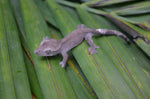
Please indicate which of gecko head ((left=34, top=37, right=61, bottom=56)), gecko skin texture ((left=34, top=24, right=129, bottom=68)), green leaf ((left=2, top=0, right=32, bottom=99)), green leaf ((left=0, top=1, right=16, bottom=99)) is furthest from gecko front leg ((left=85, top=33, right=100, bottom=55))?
green leaf ((left=0, top=1, right=16, bottom=99))

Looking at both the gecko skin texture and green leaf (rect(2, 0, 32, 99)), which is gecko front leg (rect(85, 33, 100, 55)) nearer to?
the gecko skin texture

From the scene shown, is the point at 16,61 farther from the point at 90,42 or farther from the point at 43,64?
the point at 90,42

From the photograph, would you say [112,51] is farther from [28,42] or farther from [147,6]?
[28,42]

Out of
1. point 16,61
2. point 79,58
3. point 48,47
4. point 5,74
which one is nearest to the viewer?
point 5,74

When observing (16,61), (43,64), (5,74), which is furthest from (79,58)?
(5,74)

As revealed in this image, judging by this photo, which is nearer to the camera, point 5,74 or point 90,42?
point 5,74

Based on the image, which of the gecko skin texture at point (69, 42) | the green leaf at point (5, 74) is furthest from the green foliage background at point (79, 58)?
the gecko skin texture at point (69, 42)

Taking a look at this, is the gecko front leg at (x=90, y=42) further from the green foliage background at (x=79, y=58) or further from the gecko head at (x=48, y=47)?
the gecko head at (x=48, y=47)
